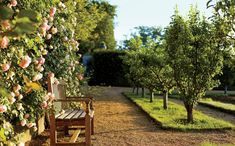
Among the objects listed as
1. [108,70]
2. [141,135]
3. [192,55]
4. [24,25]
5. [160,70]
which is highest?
[108,70]

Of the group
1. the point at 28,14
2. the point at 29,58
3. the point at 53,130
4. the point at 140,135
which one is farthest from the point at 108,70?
the point at 28,14

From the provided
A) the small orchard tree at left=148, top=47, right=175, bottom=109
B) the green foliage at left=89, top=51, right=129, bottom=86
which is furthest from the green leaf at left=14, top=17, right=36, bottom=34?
the green foliage at left=89, top=51, right=129, bottom=86

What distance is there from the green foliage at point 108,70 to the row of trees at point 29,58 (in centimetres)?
1578

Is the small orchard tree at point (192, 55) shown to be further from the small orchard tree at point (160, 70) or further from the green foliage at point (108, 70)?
the green foliage at point (108, 70)

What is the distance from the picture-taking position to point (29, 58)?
3266mm

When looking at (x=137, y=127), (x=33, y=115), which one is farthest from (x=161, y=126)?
(x=33, y=115)

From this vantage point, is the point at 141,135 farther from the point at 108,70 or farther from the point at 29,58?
the point at 108,70

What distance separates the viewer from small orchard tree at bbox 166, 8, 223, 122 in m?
9.23

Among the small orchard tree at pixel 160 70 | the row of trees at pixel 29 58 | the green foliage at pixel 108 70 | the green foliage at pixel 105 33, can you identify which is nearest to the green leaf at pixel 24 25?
the row of trees at pixel 29 58

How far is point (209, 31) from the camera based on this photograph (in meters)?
9.20

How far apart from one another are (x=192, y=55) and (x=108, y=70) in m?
18.5

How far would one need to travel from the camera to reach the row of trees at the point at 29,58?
1.09 metres

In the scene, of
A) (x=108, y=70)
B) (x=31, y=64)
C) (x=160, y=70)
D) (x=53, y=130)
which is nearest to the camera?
(x=31, y=64)

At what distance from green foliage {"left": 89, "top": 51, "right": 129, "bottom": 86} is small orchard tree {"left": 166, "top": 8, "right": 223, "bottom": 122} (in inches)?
705
